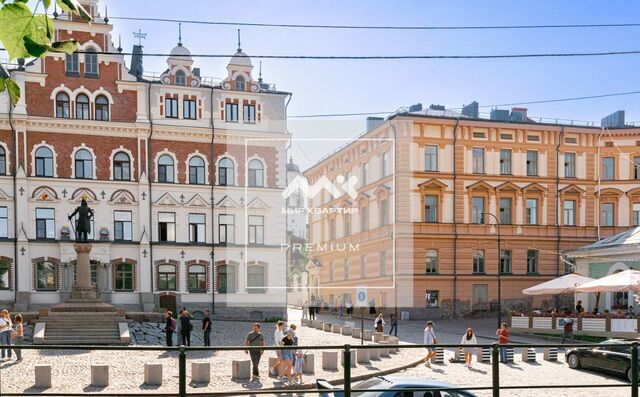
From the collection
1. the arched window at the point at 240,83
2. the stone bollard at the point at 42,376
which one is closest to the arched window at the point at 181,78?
the arched window at the point at 240,83

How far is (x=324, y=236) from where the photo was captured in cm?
5881

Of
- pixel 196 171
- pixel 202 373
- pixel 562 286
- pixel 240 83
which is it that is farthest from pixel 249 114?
pixel 202 373

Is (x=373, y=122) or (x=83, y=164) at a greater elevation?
(x=373, y=122)

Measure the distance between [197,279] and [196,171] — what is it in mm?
7597

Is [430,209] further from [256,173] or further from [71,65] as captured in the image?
[71,65]

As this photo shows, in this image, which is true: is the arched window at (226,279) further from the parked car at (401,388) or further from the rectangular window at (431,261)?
the parked car at (401,388)

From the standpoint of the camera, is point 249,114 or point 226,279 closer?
point 226,279

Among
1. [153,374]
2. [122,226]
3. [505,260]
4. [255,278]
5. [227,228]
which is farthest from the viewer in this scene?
[505,260]

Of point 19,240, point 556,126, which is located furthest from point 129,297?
point 556,126

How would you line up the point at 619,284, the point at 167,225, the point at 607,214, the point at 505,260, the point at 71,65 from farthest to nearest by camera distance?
the point at 607,214 → the point at 505,260 → the point at 167,225 → the point at 71,65 → the point at 619,284

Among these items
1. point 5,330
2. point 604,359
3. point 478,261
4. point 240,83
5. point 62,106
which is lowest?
point 604,359

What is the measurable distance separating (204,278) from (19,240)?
39.9ft

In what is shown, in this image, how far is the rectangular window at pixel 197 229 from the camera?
4425 centimetres

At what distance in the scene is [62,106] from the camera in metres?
41.7
